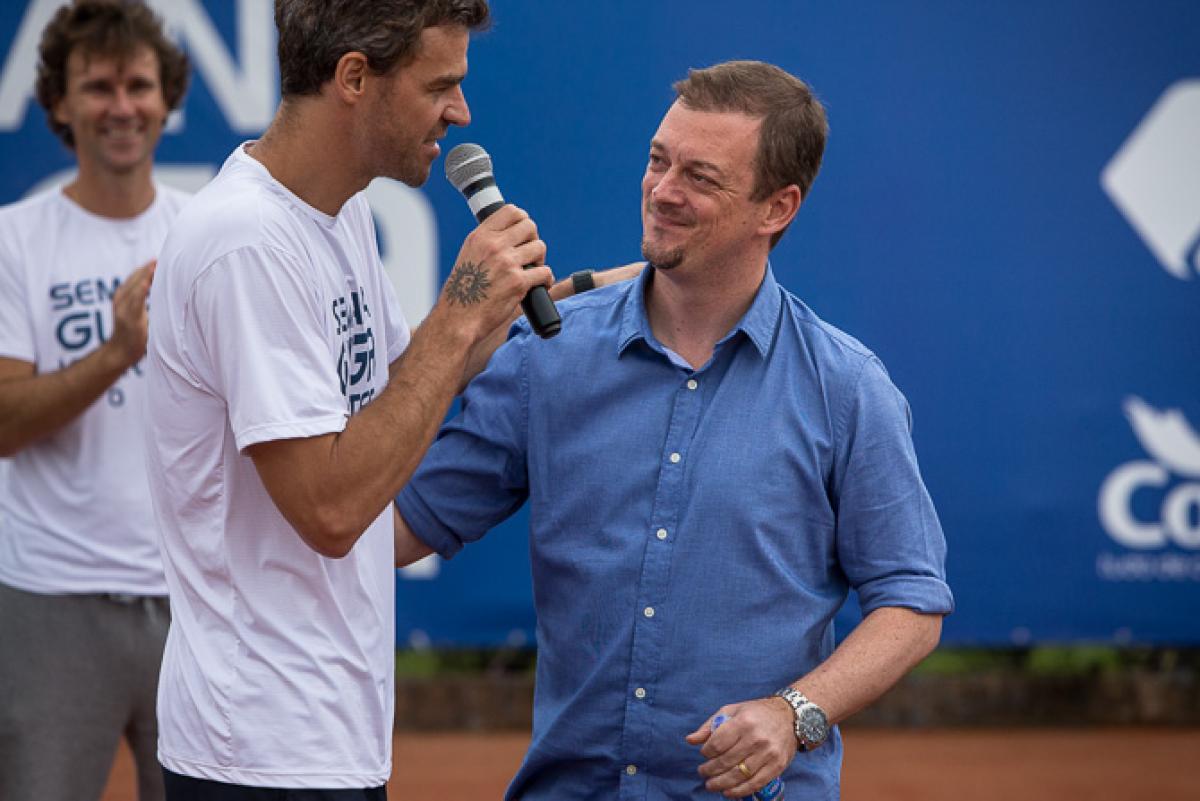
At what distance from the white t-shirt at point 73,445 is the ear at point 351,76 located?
4.97ft

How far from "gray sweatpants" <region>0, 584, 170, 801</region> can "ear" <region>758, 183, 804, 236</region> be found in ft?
5.41

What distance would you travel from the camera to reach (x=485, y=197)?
2.39 metres

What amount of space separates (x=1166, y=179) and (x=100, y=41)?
A: 3.39 metres

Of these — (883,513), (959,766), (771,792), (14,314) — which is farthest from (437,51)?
(959,766)

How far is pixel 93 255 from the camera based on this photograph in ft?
11.7

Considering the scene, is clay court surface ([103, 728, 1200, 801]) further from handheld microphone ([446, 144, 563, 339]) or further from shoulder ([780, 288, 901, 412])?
handheld microphone ([446, 144, 563, 339])

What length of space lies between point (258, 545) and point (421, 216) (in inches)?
123

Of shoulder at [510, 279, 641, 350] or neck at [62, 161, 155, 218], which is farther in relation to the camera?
neck at [62, 161, 155, 218]

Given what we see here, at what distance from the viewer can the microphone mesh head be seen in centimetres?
243

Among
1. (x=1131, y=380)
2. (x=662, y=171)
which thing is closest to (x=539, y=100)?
(x=1131, y=380)

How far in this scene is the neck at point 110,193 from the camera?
363 cm

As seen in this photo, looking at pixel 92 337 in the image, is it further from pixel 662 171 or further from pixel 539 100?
pixel 539 100

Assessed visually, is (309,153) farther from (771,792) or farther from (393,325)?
(771,792)

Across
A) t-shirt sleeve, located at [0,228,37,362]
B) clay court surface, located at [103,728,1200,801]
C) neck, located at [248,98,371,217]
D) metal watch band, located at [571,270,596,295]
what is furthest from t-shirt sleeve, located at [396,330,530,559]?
clay court surface, located at [103,728,1200,801]
